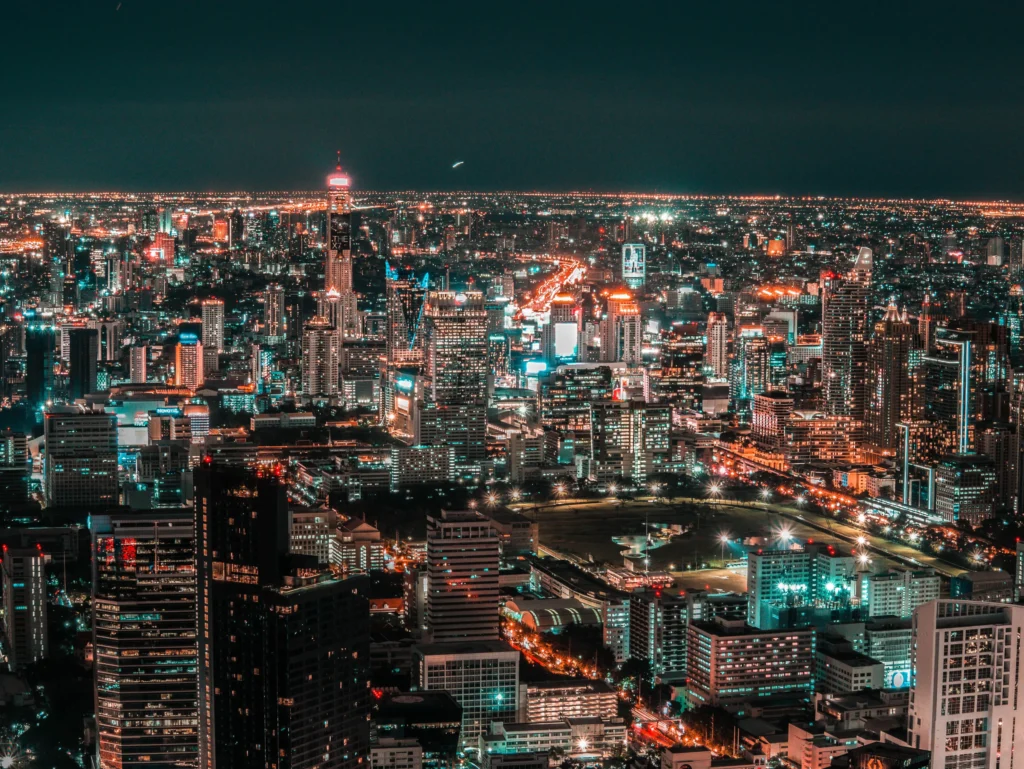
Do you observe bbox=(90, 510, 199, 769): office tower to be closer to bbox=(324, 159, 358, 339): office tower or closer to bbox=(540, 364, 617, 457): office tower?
bbox=(540, 364, 617, 457): office tower

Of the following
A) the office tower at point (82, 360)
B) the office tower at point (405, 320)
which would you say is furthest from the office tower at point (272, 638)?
the office tower at point (405, 320)

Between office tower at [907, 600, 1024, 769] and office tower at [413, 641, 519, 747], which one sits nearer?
office tower at [907, 600, 1024, 769]

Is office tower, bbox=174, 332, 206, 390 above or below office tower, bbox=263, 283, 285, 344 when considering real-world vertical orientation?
below

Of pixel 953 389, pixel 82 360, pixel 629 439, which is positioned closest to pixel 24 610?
pixel 629 439

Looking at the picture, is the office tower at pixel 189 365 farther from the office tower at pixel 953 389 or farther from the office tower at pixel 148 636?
the office tower at pixel 148 636

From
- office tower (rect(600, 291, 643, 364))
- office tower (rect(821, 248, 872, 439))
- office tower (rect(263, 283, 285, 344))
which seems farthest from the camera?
office tower (rect(263, 283, 285, 344))

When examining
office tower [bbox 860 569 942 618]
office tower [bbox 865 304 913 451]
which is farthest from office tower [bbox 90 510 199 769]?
office tower [bbox 865 304 913 451]

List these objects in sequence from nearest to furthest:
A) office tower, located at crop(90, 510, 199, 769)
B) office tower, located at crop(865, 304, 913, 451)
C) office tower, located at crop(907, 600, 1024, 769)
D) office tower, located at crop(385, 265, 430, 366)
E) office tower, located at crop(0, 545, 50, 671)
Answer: office tower, located at crop(907, 600, 1024, 769) → office tower, located at crop(90, 510, 199, 769) → office tower, located at crop(0, 545, 50, 671) → office tower, located at crop(865, 304, 913, 451) → office tower, located at crop(385, 265, 430, 366)
